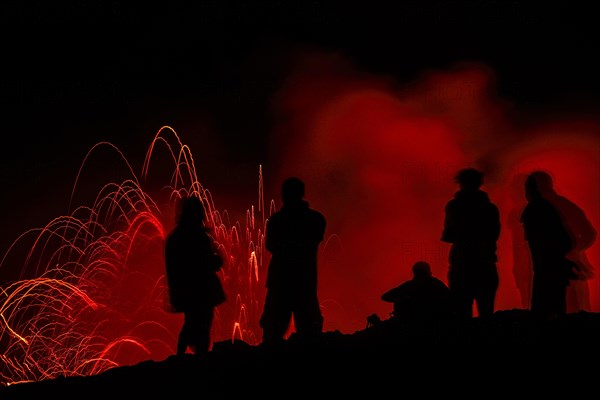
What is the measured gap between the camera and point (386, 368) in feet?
22.8

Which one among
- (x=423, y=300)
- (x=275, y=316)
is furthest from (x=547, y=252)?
(x=275, y=316)

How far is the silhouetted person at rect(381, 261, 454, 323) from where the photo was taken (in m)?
8.96

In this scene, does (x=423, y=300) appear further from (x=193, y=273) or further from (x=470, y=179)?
(x=193, y=273)

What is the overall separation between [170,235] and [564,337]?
4.43m

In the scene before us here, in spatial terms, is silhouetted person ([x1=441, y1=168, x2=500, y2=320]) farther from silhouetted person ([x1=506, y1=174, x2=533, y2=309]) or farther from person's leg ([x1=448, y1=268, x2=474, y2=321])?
silhouetted person ([x1=506, y1=174, x2=533, y2=309])

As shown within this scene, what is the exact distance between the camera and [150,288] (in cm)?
2806

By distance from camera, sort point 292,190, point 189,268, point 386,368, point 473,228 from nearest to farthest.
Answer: point 386,368 → point 189,268 → point 292,190 → point 473,228

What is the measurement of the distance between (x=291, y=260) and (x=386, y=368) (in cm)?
209

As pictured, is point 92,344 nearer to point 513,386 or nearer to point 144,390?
point 144,390

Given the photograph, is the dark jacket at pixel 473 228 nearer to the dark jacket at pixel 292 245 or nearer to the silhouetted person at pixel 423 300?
the silhouetted person at pixel 423 300

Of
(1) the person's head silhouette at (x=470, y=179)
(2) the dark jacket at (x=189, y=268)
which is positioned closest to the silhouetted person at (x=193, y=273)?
(2) the dark jacket at (x=189, y=268)

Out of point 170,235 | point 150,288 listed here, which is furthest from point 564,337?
point 150,288

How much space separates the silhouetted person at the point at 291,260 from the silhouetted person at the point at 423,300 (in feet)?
4.23

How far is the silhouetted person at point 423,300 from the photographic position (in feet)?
29.4
